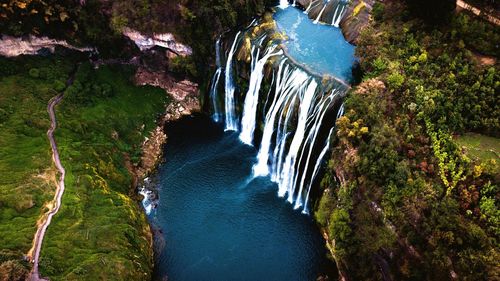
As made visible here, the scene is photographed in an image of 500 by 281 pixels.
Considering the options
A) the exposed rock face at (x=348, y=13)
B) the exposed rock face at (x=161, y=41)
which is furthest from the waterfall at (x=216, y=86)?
the exposed rock face at (x=348, y=13)

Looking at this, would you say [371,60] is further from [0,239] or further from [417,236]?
[0,239]

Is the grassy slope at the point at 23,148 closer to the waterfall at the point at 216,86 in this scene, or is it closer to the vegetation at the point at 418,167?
the waterfall at the point at 216,86

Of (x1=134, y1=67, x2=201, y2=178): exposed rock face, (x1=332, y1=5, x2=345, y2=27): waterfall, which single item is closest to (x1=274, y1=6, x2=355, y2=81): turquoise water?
(x1=332, y1=5, x2=345, y2=27): waterfall

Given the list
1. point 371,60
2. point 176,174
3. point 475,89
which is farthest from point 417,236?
point 176,174

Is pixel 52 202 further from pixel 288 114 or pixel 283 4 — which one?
pixel 283 4

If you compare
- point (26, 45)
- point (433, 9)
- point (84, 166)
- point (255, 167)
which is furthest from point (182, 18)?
point (433, 9)
